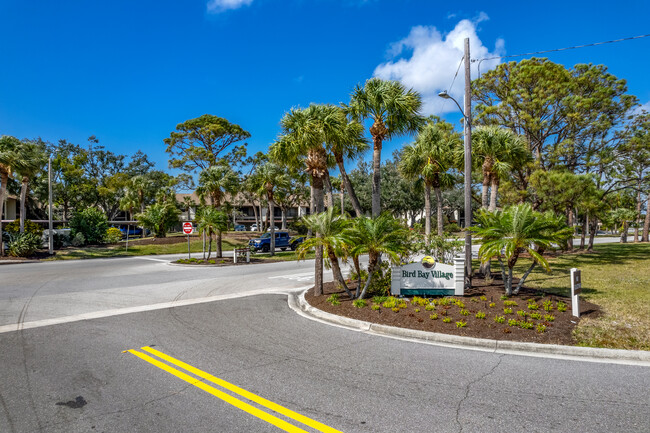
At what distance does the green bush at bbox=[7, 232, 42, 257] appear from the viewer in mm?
24453

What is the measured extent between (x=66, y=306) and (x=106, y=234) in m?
26.7

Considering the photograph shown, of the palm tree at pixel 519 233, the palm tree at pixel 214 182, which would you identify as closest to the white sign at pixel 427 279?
the palm tree at pixel 519 233

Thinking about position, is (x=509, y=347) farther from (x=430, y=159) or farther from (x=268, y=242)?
(x=268, y=242)

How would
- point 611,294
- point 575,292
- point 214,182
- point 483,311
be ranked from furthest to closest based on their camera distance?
point 214,182 < point 611,294 < point 483,311 < point 575,292

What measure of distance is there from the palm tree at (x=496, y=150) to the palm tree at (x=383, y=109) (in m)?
3.03

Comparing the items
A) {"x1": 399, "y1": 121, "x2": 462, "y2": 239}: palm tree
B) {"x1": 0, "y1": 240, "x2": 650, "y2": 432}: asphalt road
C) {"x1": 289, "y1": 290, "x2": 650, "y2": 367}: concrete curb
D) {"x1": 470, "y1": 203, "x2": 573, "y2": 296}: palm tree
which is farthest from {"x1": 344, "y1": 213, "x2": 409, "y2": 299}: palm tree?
{"x1": 399, "y1": 121, "x2": 462, "y2": 239}: palm tree

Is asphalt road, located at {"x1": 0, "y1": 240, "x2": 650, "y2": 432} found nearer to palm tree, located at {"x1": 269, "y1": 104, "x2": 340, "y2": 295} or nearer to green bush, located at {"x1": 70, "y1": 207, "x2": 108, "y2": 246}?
palm tree, located at {"x1": 269, "y1": 104, "x2": 340, "y2": 295}

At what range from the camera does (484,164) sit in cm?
1520

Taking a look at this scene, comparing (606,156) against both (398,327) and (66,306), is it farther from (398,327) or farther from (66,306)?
(66,306)

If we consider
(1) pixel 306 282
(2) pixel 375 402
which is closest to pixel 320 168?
(1) pixel 306 282

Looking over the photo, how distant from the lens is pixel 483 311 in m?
8.56

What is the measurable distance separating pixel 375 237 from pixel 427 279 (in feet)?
6.30

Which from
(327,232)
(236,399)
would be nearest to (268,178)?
(327,232)

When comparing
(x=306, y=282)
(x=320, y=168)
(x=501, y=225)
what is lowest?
(x=306, y=282)
